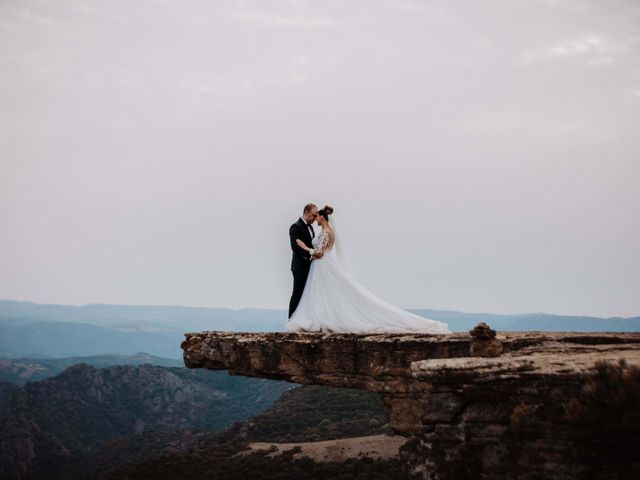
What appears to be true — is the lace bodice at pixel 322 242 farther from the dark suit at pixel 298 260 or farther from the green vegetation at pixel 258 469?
the green vegetation at pixel 258 469

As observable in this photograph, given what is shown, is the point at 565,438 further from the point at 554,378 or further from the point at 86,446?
the point at 86,446

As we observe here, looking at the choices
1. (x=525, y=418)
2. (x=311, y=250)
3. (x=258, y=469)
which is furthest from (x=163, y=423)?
(x=525, y=418)

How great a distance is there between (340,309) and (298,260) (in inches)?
64.6

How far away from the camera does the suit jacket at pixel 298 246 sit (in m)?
13.9

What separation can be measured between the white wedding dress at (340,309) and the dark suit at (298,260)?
218 mm

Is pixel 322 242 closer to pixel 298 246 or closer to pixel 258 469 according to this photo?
pixel 298 246

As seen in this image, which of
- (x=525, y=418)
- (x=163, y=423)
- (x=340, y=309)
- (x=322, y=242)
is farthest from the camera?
(x=163, y=423)

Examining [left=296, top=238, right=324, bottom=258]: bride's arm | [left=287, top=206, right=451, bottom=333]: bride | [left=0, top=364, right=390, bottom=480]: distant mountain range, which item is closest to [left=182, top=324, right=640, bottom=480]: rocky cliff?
[left=287, top=206, right=451, bottom=333]: bride

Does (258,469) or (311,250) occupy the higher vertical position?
(311,250)

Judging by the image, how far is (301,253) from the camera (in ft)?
46.1

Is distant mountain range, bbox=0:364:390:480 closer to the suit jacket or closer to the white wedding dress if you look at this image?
the white wedding dress

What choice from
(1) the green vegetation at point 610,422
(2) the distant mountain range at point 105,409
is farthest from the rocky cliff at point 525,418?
(2) the distant mountain range at point 105,409

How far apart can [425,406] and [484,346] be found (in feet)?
9.82

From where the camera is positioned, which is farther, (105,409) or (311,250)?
(105,409)
